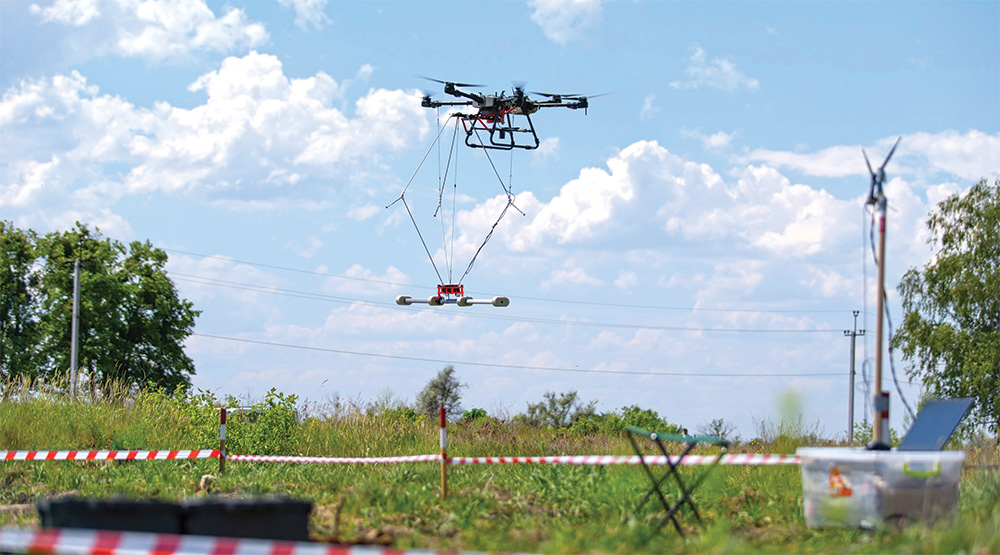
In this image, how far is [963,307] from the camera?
39.0 m

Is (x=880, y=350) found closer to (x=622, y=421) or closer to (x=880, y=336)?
(x=880, y=336)

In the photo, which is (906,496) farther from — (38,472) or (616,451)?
(38,472)

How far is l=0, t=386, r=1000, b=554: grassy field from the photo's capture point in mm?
7617

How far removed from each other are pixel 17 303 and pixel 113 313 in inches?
248

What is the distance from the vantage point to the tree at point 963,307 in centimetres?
3766

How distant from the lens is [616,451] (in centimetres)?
1667

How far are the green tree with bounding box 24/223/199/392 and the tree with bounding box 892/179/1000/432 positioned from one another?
36.7 metres

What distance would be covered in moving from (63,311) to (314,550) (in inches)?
1954

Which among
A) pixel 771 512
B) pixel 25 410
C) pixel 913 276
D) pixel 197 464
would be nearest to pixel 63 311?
pixel 25 410

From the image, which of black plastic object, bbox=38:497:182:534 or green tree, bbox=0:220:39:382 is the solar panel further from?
green tree, bbox=0:220:39:382

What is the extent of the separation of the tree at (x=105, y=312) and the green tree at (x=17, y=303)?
7cm

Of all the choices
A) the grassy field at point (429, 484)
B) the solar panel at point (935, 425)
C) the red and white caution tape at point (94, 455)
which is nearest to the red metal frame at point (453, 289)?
the grassy field at point (429, 484)

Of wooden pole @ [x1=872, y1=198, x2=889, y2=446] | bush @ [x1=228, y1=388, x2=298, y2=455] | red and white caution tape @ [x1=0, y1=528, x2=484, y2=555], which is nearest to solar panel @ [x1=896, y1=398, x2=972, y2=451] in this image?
wooden pole @ [x1=872, y1=198, x2=889, y2=446]

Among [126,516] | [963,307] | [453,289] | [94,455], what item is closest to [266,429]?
[94,455]
